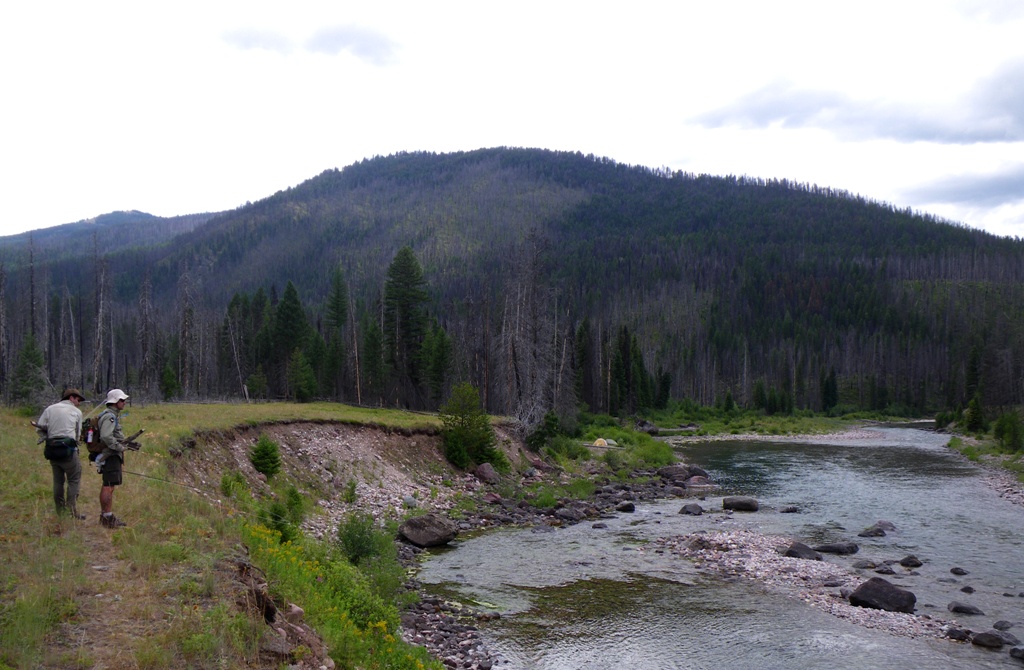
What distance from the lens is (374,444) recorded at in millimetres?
33125

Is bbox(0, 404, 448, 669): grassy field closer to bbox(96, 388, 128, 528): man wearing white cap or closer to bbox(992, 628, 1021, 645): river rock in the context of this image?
bbox(96, 388, 128, 528): man wearing white cap

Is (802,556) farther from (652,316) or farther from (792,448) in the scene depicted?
(652,316)

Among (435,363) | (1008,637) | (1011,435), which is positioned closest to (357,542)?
(1008,637)

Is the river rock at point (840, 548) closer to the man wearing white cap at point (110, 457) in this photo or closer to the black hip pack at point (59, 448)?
the man wearing white cap at point (110, 457)

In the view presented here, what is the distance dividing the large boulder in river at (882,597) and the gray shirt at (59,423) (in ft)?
60.6

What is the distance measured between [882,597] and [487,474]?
20686 mm

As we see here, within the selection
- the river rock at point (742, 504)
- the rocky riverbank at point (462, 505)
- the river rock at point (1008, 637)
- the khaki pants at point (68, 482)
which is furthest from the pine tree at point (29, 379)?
the river rock at point (1008, 637)

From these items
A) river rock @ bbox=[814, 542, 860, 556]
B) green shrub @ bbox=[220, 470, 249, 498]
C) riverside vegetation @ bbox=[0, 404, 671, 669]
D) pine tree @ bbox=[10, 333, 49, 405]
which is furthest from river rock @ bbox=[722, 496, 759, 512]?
pine tree @ bbox=[10, 333, 49, 405]

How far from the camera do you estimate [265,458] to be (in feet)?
82.1

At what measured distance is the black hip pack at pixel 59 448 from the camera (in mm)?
11555

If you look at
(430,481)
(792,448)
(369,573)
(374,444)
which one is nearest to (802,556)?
(369,573)

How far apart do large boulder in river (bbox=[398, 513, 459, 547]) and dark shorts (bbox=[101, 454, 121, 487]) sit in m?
12.9

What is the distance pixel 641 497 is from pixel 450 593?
1948 centimetres

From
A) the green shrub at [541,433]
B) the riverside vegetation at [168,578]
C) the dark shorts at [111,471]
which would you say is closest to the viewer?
the riverside vegetation at [168,578]
